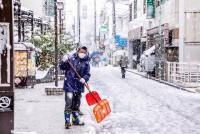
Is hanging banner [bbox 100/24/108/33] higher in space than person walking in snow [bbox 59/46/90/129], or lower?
higher

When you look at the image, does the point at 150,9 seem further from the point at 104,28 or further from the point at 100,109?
the point at 104,28

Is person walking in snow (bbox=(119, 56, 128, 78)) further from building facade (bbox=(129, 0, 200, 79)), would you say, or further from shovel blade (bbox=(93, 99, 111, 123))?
shovel blade (bbox=(93, 99, 111, 123))

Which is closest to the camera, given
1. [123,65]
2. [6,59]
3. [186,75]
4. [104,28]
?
[6,59]

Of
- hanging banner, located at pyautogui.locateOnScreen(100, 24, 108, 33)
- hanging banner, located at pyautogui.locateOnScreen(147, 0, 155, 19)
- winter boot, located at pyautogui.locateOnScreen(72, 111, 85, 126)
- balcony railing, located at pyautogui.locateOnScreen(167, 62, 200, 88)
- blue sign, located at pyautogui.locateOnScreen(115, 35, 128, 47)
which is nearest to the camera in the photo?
winter boot, located at pyautogui.locateOnScreen(72, 111, 85, 126)

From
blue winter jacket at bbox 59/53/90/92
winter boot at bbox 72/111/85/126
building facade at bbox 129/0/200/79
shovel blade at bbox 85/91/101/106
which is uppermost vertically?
building facade at bbox 129/0/200/79

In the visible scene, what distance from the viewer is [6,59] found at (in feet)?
29.1

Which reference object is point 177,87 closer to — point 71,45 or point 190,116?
point 71,45

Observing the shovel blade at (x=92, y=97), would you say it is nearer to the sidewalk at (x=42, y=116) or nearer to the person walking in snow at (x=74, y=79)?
the person walking in snow at (x=74, y=79)

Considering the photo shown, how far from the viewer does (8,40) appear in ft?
29.0

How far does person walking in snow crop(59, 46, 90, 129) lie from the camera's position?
12.0m

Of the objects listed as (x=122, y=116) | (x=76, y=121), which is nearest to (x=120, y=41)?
(x=122, y=116)

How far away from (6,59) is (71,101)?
347 centimetres

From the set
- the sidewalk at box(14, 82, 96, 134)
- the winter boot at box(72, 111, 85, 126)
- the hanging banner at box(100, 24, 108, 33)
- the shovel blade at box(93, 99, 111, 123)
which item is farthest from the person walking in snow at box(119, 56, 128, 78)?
the hanging banner at box(100, 24, 108, 33)

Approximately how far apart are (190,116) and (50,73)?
16609 mm
